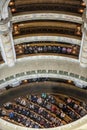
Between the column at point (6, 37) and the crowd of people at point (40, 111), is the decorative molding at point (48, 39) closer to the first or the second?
the column at point (6, 37)

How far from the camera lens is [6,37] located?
34156 mm

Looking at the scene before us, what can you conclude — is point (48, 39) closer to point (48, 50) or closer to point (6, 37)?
point (48, 50)

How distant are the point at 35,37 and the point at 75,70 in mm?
6289

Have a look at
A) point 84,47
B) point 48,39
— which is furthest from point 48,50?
point 84,47

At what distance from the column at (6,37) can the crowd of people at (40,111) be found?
20.9ft

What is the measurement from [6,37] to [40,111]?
49.4 ft

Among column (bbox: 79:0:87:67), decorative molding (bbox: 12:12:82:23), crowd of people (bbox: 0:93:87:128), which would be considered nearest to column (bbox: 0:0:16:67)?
decorative molding (bbox: 12:12:82:23)

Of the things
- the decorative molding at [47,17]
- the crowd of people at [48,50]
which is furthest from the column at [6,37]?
the crowd of people at [48,50]

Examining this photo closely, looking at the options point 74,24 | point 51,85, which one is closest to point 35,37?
point 74,24

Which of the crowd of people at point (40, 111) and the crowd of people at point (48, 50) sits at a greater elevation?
the crowd of people at point (48, 50)

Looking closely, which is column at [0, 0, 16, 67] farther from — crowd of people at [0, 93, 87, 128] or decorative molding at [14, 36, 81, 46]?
crowd of people at [0, 93, 87, 128]

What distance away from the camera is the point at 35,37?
36.7 m

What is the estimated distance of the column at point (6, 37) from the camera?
30733mm

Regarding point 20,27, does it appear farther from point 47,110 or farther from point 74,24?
point 47,110
